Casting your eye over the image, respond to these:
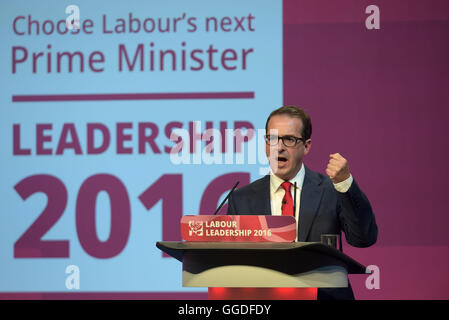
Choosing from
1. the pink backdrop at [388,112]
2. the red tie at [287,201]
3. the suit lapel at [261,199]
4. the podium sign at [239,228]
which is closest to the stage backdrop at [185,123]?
the pink backdrop at [388,112]

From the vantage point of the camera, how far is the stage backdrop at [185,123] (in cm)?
449

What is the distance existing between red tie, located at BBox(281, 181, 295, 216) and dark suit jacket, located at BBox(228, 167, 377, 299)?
0.05 metres

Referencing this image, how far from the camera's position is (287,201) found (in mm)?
2719

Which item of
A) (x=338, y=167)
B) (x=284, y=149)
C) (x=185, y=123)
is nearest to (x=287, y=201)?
(x=284, y=149)

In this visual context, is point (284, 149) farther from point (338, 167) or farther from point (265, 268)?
point (265, 268)

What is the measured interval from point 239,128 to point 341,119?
707 mm

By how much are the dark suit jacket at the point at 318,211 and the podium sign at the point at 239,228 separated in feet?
1.80

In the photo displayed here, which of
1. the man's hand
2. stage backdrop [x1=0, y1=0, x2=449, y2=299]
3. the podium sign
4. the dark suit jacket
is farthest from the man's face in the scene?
stage backdrop [x1=0, y1=0, x2=449, y2=299]

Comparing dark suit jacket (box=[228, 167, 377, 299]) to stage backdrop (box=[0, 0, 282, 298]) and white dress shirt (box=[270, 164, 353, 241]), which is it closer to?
white dress shirt (box=[270, 164, 353, 241])

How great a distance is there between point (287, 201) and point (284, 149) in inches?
8.5

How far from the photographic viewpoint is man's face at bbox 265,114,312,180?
274 centimetres

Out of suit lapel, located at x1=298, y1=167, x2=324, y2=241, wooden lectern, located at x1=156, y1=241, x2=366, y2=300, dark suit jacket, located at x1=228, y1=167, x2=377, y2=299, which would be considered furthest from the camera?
suit lapel, located at x1=298, y1=167, x2=324, y2=241

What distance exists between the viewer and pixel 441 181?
4.45 m
